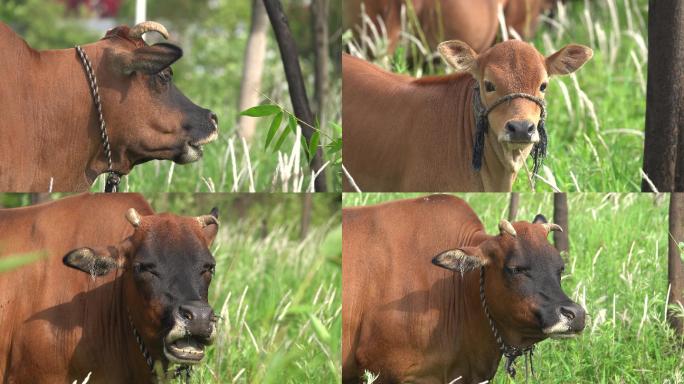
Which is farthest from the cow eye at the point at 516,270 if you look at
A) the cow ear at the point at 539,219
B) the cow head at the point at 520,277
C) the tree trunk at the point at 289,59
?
the tree trunk at the point at 289,59

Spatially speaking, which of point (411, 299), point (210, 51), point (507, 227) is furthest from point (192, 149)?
point (210, 51)

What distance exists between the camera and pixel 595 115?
850 centimetres

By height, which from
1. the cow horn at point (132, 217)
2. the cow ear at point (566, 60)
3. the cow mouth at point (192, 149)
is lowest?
the cow horn at point (132, 217)

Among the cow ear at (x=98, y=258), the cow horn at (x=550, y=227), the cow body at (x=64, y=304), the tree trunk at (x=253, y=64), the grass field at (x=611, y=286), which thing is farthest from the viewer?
the tree trunk at (x=253, y=64)

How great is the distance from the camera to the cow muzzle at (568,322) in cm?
614

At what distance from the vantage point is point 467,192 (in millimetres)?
6914

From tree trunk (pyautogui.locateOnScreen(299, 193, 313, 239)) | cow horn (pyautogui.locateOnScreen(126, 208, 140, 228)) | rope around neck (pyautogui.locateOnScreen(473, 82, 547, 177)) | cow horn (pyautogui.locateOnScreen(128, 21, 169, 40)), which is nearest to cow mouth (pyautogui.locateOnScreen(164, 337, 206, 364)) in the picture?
cow horn (pyautogui.locateOnScreen(126, 208, 140, 228))

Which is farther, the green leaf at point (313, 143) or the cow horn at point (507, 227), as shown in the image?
the cow horn at point (507, 227)

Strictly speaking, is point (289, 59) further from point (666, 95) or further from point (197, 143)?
point (666, 95)

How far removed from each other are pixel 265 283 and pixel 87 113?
3.11m

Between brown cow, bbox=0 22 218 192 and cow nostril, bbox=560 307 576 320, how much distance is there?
1.95 m

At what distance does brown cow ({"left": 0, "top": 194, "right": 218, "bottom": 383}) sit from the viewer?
5.75 meters

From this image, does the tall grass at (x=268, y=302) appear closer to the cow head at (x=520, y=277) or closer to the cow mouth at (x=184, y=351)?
the cow mouth at (x=184, y=351)

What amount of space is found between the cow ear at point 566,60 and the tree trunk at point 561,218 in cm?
76
